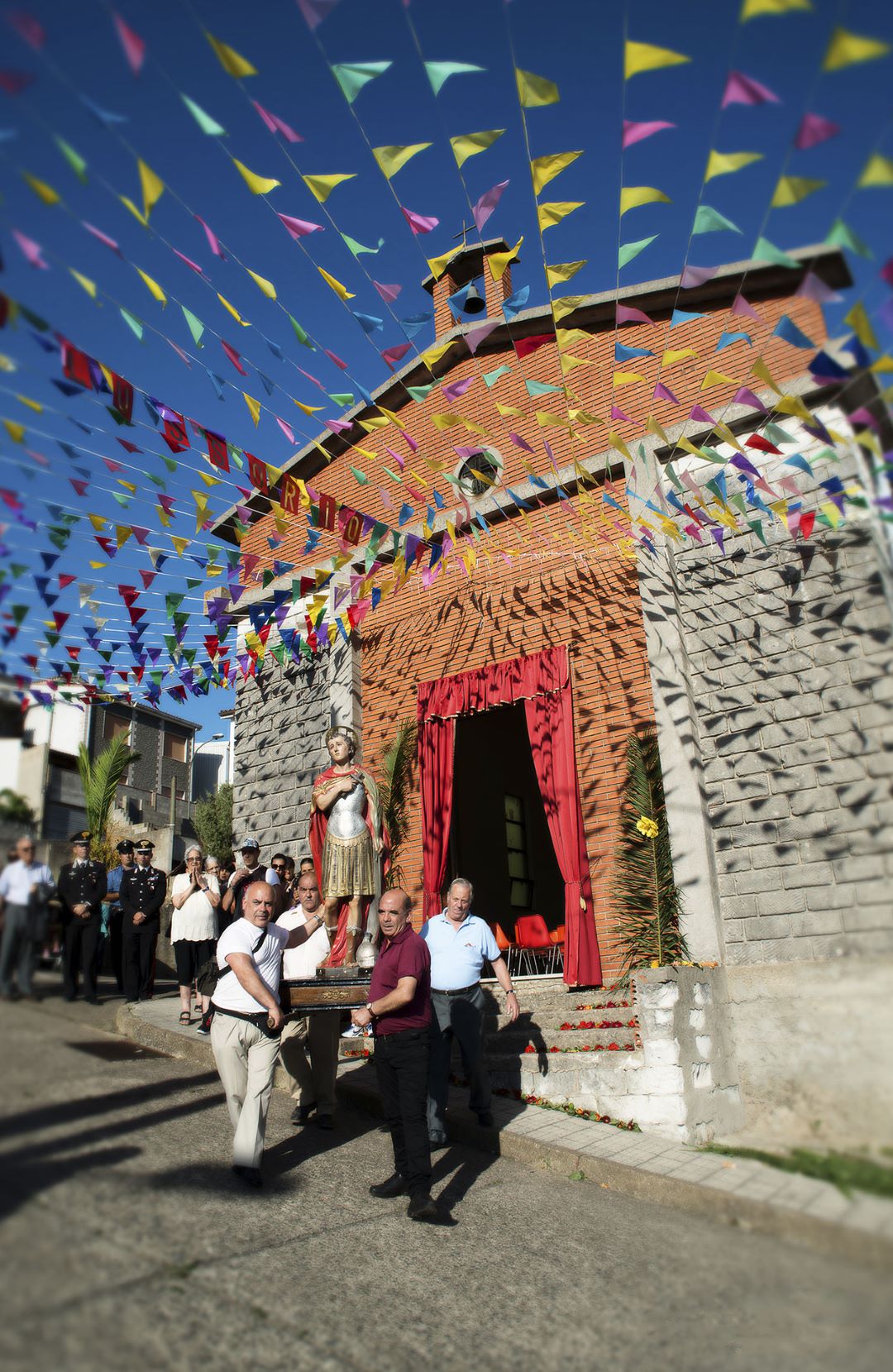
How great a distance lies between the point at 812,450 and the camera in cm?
752

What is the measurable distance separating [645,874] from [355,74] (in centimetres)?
642

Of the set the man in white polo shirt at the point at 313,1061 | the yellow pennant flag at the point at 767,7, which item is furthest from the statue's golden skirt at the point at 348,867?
the yellow pennant flag at the point at 767,7

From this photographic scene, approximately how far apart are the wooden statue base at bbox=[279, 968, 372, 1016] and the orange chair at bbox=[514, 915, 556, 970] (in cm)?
580

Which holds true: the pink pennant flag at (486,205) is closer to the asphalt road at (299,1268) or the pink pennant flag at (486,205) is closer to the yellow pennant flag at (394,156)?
the yellow pennant flag at (394,156)

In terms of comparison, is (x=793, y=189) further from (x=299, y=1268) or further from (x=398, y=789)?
(x=398, y=789)

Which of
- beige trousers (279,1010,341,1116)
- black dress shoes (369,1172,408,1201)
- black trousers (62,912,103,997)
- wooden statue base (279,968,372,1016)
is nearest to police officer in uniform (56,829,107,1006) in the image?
black trousers (62,912,103,997)

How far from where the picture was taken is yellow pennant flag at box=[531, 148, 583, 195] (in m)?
4.63

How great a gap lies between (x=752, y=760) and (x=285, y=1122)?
4.55 m

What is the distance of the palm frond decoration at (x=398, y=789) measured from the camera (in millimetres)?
10242

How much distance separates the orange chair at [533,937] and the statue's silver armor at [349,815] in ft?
15.9

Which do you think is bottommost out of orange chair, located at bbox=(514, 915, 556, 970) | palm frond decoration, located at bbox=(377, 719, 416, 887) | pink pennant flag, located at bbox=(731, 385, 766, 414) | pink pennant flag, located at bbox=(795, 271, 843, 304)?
orange chair, located at bbox=(514, 915, 556, 970)

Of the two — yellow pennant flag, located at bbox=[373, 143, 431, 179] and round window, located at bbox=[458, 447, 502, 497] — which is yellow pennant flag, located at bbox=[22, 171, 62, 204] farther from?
round window, located at bbox=[458, 447, 502, 497]

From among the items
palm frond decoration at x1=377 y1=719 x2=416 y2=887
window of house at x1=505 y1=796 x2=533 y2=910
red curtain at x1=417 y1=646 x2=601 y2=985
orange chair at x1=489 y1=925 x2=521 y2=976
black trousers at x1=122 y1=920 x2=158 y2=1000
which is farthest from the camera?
window of house at x1=505 y1=796 x2=533 y2=910

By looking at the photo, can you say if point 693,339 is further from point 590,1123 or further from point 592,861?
point 590,1123
